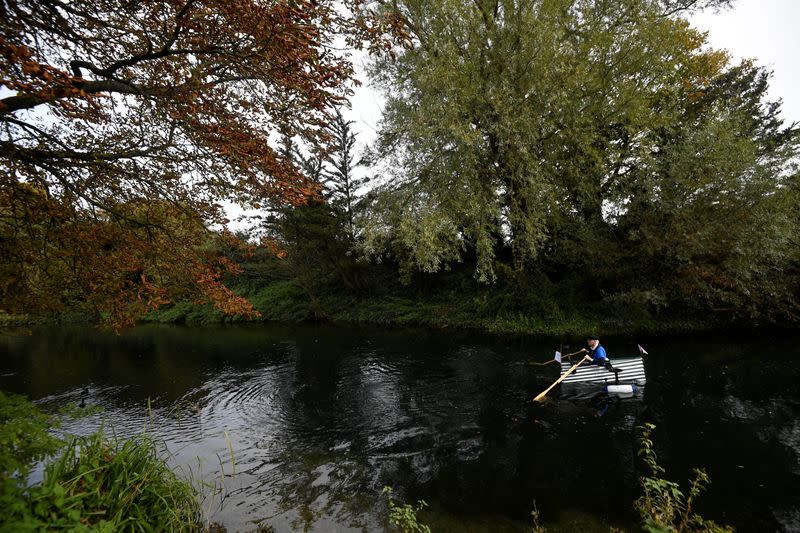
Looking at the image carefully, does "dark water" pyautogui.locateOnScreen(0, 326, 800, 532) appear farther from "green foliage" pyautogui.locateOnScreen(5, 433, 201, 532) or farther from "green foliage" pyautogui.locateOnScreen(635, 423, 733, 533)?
"green foliage" pyautogui.locateOnScreen(5, 433, 201, 532)

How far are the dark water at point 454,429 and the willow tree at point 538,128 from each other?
16.8 feet

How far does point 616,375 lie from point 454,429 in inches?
178

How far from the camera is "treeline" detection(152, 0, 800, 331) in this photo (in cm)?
1285

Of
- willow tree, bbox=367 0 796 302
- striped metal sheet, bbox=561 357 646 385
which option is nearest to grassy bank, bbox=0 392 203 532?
striped metal sheet, bbox=561 357 646 385

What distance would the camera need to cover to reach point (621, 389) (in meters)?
8.88

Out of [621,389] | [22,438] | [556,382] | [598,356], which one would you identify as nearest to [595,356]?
[598,356]

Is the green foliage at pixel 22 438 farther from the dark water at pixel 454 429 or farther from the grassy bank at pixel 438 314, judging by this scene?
the grassy bank at pixel 438 314

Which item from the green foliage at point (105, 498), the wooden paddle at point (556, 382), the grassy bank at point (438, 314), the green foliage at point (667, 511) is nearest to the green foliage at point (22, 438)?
the green foliage at point (105, 498)

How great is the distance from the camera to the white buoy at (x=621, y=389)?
8.84 meters

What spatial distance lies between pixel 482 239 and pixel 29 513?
1329 cm

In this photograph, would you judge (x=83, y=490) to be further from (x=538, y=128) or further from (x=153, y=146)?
(x=538, y=128)

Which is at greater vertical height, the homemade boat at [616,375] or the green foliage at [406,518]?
the homemade boat at [616,375]

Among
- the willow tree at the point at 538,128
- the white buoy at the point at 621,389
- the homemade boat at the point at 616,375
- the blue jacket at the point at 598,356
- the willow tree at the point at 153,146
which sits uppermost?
the willow tree at the point at 538,128

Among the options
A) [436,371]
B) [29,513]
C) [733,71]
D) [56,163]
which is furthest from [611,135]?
[29,513]
